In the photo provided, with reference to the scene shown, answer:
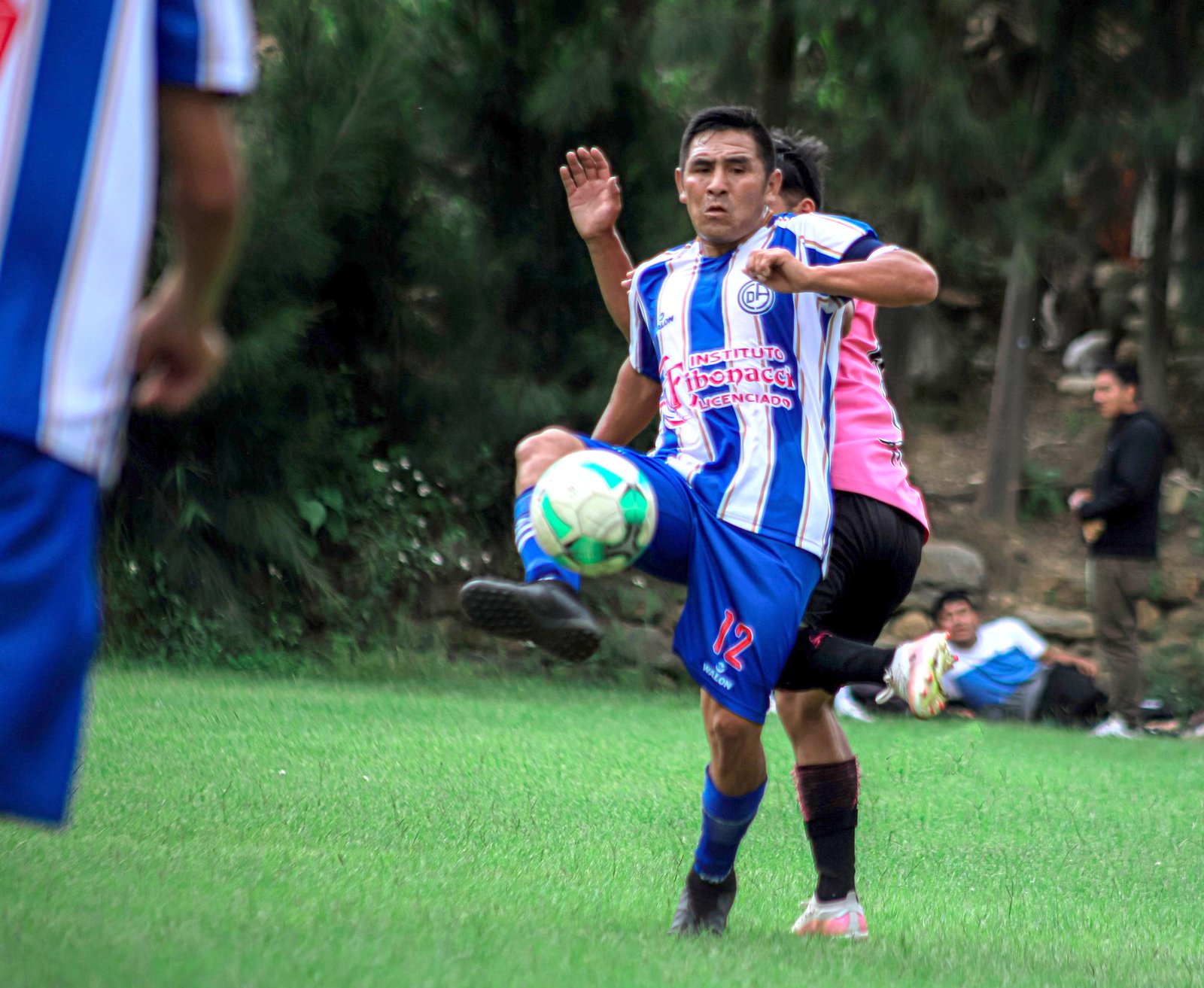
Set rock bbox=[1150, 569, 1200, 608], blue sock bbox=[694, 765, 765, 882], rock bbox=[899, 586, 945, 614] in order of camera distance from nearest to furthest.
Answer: blue sock bbox=[694, 765, 765, 882] → rock bbox=[899, 586, 945, 614] → rock bbox=[1150, 569, 1200, 608]

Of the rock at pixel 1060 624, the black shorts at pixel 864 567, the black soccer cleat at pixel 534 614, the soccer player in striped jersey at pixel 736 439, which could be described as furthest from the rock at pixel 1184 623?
the black soccer cleat at pixel 534 614

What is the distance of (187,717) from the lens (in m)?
7.50

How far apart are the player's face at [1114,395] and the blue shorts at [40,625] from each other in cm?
891

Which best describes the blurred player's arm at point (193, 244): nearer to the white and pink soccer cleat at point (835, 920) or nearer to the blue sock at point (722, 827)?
the blue sock at point (722, 827)

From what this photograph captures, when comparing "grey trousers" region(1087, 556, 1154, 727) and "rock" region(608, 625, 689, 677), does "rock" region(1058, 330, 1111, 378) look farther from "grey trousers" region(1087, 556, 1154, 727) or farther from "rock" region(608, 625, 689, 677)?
"rock" region(608, 625, 689, 677)

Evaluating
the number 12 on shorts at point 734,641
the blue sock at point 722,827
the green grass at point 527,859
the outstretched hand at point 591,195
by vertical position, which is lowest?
the green grass at point 527,859

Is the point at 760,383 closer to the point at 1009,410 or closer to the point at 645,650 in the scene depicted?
the point at 645,650

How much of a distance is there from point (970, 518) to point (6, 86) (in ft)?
40.3

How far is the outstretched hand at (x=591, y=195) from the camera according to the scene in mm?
4363

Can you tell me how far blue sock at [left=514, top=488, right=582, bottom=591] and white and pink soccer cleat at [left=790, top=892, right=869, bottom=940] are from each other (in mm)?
1162

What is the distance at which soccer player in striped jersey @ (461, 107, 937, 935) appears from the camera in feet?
12.0

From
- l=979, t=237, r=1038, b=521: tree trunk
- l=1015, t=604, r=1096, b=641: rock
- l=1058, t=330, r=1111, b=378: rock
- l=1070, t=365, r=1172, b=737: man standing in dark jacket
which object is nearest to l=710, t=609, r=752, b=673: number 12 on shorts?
l=1070, t=365, r=1172, b=737: man standing in dark jacket

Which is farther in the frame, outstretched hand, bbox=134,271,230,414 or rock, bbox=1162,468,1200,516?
rock, bbox=1162,468,1200,516

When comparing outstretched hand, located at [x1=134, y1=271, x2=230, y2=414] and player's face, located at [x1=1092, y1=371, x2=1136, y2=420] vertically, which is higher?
outstretched hand, located at [x1=134, y1=271, x2=230, y2=414]
